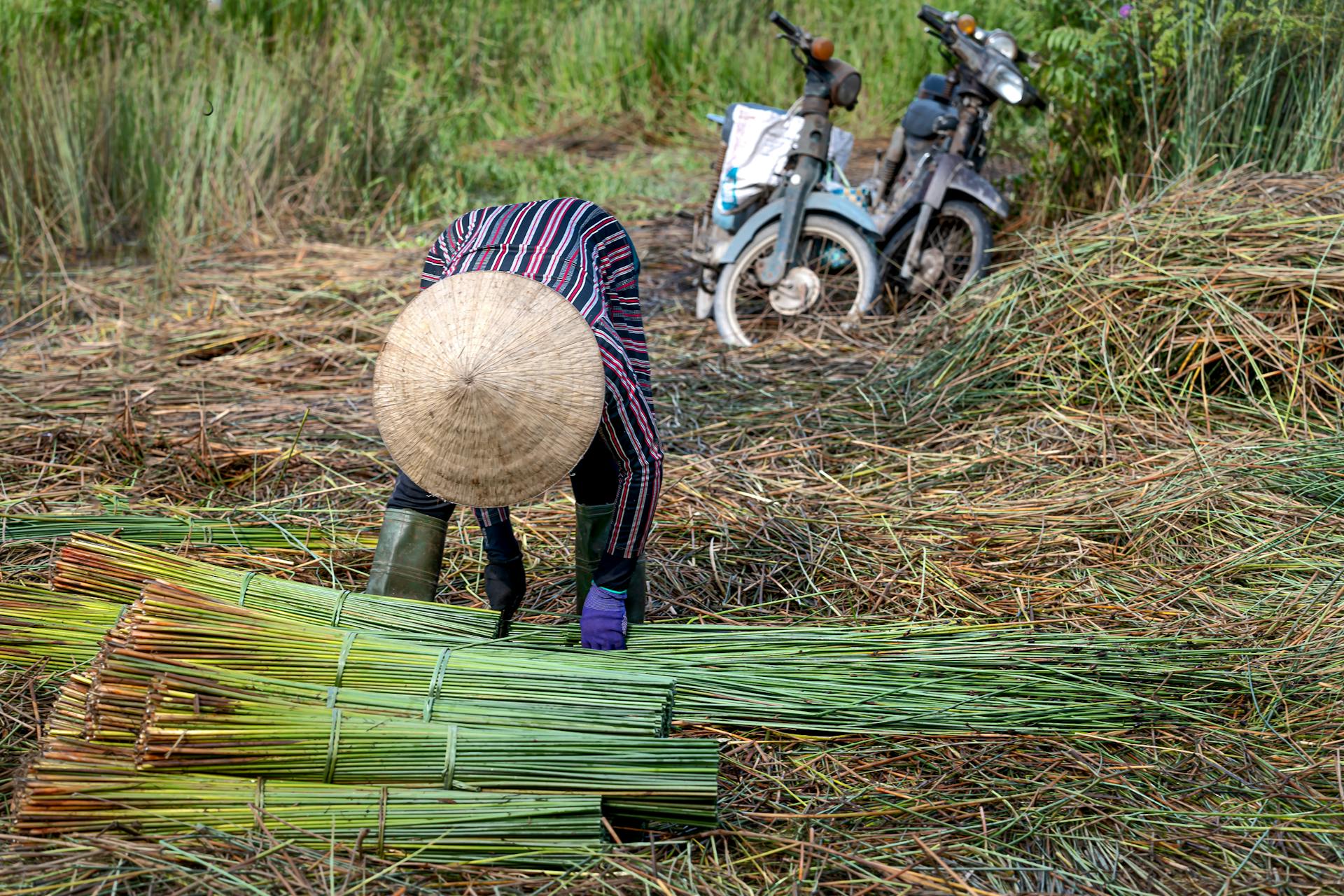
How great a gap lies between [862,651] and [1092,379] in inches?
76.1

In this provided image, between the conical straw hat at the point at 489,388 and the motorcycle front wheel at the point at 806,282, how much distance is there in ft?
10.1

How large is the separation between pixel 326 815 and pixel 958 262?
4.05 metres

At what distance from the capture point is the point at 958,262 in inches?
213

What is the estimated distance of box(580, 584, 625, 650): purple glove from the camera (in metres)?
2.59

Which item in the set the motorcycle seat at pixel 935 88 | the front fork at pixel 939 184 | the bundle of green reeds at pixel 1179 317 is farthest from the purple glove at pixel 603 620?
the motorcycle seat at pixel 935 88

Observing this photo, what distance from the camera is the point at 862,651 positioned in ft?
9.13

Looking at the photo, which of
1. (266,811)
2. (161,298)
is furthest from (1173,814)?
(161,298)

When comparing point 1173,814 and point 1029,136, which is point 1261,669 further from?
point 1029,136

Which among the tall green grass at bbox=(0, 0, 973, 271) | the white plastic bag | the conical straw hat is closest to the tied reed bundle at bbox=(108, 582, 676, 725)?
the conical straw hat

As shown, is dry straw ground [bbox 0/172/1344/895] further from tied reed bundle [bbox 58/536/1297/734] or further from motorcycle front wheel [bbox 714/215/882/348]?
motorcycle front wheel [bbox 714/215/882/348]

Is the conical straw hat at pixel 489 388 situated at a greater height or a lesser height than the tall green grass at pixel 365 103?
greater

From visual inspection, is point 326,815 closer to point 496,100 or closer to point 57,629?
point 57,629

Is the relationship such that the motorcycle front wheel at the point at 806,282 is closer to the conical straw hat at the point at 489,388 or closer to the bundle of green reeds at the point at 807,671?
the bundle of green reeds at the point at 807,671

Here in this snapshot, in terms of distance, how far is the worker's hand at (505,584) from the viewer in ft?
9.45
